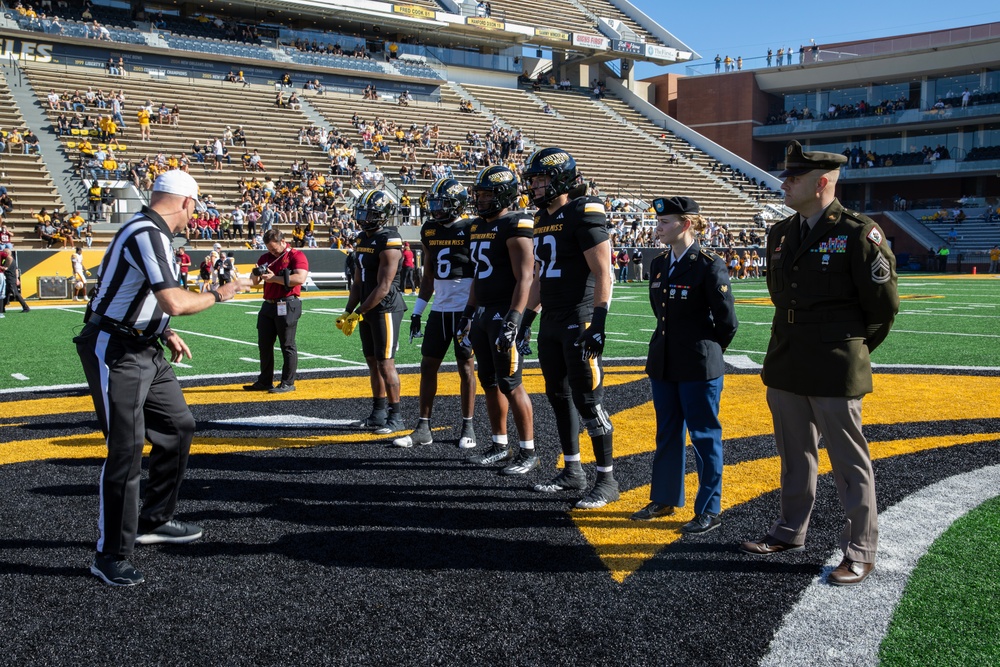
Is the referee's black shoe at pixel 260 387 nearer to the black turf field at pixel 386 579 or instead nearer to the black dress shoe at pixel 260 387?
the black dress shoe at pixel 260 387

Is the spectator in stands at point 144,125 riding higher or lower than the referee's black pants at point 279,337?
higher

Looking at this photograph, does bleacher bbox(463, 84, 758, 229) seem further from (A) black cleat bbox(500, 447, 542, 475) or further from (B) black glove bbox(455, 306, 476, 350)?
(A) black cleat bbox(500, 447, 542, 475)

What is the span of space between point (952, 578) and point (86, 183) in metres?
28.3

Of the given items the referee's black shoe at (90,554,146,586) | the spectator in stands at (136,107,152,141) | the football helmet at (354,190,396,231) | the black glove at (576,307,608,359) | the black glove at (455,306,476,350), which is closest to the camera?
the referee's black shoe at (90,554,146,586)

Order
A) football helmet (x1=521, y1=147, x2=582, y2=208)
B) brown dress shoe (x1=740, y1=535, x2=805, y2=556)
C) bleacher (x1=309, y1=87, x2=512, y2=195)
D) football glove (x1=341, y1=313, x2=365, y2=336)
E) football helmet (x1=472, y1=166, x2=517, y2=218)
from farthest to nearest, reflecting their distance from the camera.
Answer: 1. bleacher (x1=309, y1=87, x2=512, y2=195)
2. football glove (x1=341, y1=313, x2=365, y2=336)
3. football helmet (x1=472, y1=166, x2=517, y2=218)
4. football helmet (x1=521, y1=147, x2=582, y2=208)
5. brown dress shoe (x1=740, y1=535, x2=805, y2=556)

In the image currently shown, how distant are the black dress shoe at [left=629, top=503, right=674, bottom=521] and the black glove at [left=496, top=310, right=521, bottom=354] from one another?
4.36 feet

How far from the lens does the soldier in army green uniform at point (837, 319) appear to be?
3.66 m

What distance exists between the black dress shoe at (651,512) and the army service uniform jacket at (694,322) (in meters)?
0.74

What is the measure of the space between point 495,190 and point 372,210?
5.77 feet

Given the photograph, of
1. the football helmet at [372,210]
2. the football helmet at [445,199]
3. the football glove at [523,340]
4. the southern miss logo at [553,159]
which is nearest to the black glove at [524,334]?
the football glove at [523,340]

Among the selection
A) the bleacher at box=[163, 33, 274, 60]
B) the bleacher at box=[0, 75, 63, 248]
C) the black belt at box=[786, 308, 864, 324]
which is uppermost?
the bleacher at box=[163, 33, 274, 60]

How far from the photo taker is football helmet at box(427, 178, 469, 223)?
22.3 feet

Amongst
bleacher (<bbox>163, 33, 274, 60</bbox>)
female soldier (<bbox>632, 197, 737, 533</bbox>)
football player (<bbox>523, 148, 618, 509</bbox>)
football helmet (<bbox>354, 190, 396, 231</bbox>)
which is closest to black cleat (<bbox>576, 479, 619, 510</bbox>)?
football player (<bbox>523, 148, 618, 509</bbox>)

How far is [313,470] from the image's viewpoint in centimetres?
582
